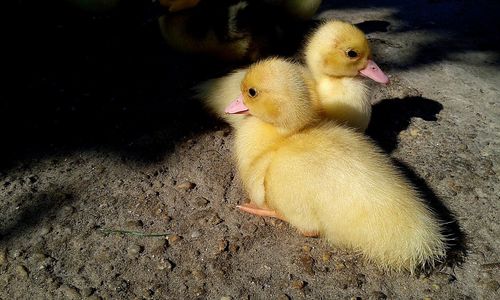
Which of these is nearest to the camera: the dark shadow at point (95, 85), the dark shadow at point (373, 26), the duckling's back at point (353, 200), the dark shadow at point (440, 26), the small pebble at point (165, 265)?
the duckling's back at point (353, 200)

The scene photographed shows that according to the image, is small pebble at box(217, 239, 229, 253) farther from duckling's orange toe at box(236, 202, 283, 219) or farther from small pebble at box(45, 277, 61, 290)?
small pebble at box(45, 277, 61, 290)

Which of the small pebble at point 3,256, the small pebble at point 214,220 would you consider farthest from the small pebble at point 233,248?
the small pebble at point 3,256

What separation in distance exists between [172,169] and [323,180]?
0.93 meters

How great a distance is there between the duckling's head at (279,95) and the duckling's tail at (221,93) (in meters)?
0.56

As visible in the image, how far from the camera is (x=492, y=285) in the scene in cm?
192

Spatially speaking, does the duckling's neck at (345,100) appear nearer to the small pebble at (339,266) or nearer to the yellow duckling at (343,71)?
the yellow duckling at (343,71)

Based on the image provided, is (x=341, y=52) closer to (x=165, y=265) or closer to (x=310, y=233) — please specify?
(x=310, y=233)

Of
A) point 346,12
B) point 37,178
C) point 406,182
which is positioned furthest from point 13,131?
point 346,12

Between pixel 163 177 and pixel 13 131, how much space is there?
91 cm

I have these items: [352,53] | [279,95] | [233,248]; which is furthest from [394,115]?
[233,248]

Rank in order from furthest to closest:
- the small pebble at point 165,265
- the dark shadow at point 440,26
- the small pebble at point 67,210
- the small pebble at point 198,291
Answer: the dark shadow at point 440,26 < the small pebble at point 67,210 < the small pebble at point 165,265 < the small pebble at point 198,291

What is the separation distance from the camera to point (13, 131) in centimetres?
274

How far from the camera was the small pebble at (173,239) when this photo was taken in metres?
2.12

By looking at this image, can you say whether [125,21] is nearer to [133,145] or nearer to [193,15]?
[193,15]
